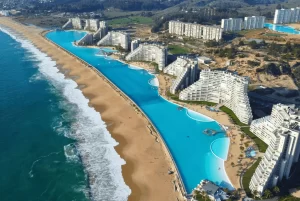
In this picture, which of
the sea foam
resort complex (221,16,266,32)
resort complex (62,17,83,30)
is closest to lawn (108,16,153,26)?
resort complex (62,17,83,30)

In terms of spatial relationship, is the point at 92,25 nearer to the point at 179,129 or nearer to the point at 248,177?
the point at 179,129

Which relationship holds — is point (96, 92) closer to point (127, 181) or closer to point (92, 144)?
point (92, 144)

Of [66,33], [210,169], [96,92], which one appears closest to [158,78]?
[96,92]

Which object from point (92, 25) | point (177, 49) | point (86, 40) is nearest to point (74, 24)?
point (92, 25)

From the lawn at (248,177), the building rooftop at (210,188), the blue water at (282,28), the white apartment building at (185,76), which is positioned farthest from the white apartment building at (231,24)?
the building rooftop at (210,188)

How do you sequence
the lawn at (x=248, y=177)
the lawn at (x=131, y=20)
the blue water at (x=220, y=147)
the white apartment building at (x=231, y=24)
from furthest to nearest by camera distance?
the lawn at (x=131, y=20)
the white apartment building at (x=231, y=24)
the blue water at (x=220, y=147)
the lawn at (x=248, y=177)

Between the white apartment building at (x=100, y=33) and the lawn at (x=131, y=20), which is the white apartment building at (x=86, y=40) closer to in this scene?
the white apartment building at (x=100, y=33)
